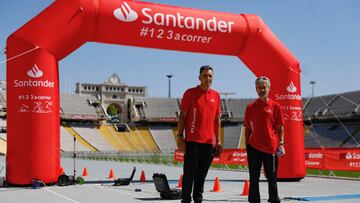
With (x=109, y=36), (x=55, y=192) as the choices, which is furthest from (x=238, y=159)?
(x=55, y=192)

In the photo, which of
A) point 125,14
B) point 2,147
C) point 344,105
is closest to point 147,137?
point 2,147

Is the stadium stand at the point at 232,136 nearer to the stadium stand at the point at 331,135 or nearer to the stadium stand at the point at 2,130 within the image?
the stadium stand at the point at 331,135

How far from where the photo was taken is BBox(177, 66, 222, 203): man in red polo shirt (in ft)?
19.5

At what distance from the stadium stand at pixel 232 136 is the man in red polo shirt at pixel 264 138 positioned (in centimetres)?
4743

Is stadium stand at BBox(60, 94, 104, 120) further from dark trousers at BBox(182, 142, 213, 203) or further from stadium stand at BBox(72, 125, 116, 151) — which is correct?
dark trousers at BBox(182, 142, 213, 203)

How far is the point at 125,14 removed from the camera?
12.2m

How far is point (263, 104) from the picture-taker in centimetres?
655

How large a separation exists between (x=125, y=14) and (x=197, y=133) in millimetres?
7047

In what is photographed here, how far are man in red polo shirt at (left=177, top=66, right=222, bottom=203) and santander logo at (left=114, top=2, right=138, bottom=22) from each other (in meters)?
6.59

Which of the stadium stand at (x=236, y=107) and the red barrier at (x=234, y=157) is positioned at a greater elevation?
the stadium stand at (x=236, y=107)

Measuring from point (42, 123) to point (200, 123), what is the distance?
6.57 meters

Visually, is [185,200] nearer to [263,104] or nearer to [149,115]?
[263,104]

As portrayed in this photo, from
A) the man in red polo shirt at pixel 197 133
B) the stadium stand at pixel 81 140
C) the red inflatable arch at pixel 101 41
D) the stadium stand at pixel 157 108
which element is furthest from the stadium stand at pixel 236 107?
the man in red polo shirt at pixel 197 133

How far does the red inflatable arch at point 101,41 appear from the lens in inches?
448
